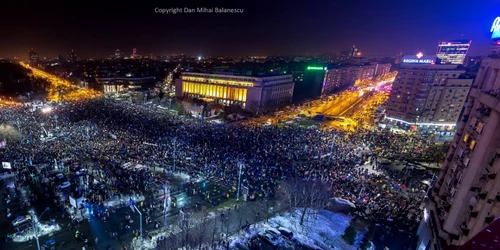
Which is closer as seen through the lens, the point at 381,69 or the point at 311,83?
the point at 311,83

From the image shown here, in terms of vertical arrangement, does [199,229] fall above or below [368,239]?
above

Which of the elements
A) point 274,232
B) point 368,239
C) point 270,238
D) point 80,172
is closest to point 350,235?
point 368,239

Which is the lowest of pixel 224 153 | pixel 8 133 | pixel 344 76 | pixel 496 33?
pixel 8 133

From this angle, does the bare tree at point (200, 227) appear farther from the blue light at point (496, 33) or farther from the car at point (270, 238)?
the blue light at point (496, 33)

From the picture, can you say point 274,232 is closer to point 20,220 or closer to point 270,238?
point 270,238

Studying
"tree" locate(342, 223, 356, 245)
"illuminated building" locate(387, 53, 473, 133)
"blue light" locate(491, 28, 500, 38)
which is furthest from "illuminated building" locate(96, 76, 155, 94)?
"blue light" locate(491, 28, 500, 38)

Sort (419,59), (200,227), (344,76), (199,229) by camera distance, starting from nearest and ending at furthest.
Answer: (199,229)
(200,227)
(419,59)
(344,76)

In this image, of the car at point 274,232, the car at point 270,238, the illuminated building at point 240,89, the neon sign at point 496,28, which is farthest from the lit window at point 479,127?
the illuminated building at point 240,89
